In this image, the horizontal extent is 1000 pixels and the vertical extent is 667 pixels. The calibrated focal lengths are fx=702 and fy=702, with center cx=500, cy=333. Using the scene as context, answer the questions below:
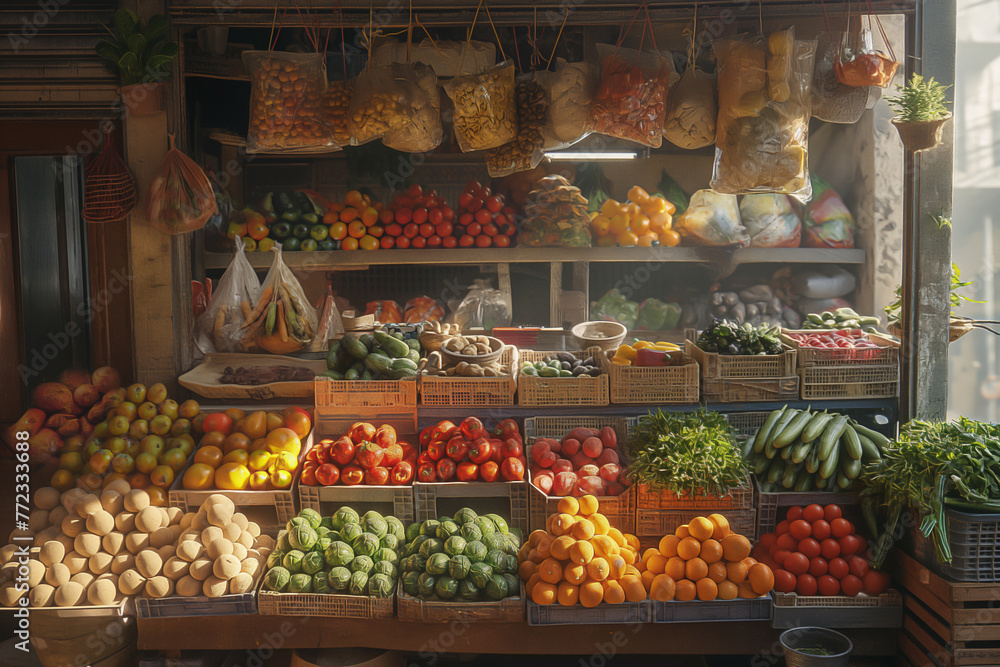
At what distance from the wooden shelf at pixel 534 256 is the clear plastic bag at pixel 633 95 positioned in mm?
1529

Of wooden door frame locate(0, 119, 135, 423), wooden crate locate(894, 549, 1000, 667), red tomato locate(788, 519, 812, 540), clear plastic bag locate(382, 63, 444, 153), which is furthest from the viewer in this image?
wooden door frame locate(0, 119, 135, 423)

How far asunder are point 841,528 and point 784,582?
39 centimetres

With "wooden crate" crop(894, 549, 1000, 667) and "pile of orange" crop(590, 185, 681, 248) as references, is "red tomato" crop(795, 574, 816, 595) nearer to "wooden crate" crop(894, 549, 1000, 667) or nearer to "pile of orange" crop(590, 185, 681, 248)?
"wooden crate" crop(894, 549, 1000, 667)

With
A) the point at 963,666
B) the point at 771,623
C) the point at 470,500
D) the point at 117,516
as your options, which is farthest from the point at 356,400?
the point at 963,666

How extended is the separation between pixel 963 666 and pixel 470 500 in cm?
228

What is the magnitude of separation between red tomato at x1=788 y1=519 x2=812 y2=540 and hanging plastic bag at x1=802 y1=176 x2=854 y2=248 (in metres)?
2.98

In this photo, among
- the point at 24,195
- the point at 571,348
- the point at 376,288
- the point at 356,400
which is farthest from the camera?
the point at 376,288

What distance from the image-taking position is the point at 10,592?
2.97m

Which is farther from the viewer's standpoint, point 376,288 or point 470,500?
point 376,288

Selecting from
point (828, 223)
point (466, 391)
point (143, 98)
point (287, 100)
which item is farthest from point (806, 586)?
point (143, 98)

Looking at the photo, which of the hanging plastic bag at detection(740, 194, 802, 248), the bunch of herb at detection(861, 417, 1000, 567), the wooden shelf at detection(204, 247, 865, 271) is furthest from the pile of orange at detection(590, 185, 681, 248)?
the bunch of herb at detection(861, 417, 1000, 567)

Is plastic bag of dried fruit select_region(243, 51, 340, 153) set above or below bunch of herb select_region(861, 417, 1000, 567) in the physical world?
above

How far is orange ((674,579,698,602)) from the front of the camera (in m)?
2.90

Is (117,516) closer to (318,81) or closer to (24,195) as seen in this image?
(24,195)
